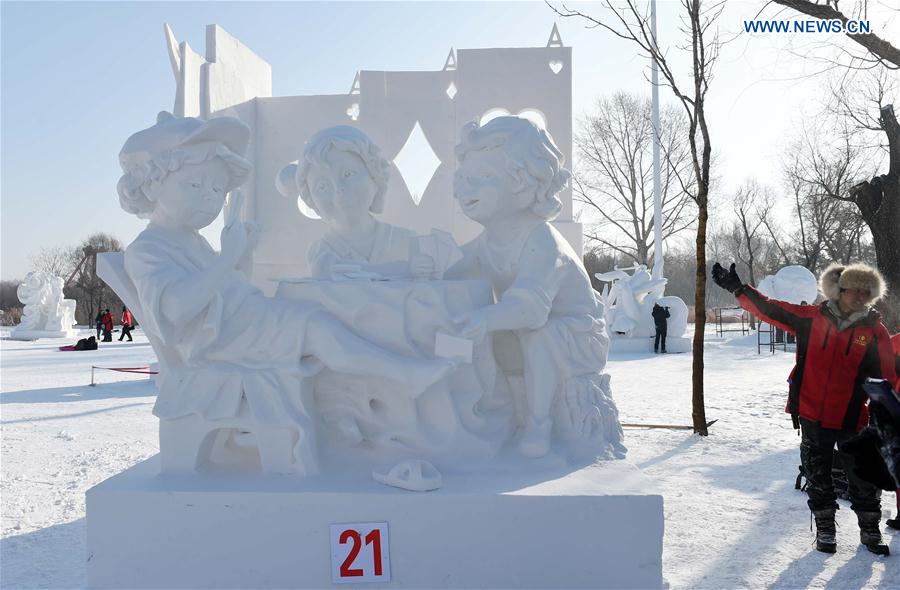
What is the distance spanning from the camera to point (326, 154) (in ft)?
10.6

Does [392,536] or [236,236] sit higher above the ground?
[236,236]

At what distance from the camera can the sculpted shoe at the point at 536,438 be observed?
2.69 metres

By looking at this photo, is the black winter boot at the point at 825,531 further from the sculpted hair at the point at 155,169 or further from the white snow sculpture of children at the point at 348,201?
the sculpted hair at the point at 155,169

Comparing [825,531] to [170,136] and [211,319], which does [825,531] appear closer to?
[211,319]

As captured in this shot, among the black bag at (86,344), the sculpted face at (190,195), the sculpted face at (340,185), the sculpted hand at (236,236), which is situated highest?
the sculpted face at (340,185)

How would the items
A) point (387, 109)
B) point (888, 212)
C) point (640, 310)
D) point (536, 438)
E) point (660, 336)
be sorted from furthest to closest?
point (640, 310) < point (660, 336) < point (387, 109) < point (888, 212) < point (536, 438)

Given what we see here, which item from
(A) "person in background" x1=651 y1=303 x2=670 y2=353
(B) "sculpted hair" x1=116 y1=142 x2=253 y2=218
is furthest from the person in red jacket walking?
(A) "person in background" x1=651 y1=303 x2=670 y2=353

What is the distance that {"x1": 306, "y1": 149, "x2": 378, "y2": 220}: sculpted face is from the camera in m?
3.27

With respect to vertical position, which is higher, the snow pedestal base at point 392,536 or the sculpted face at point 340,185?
the sculpted face at point 340,185

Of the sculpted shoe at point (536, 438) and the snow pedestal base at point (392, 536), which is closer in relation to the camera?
the snow pedestal base at point (392, 536)

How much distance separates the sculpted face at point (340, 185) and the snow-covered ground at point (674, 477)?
2046 millimetres

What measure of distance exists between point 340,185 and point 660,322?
12041 millimetres

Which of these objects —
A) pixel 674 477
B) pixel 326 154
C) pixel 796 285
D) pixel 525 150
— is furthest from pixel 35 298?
pixel 525 150

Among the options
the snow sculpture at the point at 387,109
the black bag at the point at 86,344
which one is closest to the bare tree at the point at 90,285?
the black bag at the point at 86,344
